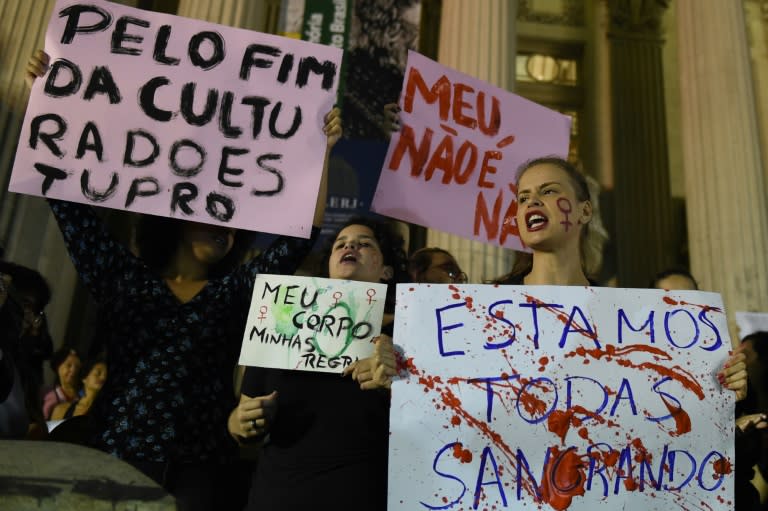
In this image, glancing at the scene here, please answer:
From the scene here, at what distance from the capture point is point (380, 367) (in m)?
2.05

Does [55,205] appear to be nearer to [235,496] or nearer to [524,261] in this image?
[235,496]

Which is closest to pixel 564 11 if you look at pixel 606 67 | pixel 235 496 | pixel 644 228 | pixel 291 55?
pixel 606 67

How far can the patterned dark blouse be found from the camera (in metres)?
2.44

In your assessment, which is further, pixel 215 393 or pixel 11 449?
pixel 215 393

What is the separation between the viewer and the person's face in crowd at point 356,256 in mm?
2902

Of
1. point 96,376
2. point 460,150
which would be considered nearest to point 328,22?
point 96,376

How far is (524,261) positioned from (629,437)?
934 millimetres

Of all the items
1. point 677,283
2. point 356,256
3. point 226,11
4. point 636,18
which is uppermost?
point 636,18

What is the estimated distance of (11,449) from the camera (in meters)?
1.24

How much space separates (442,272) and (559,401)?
1.90 meters

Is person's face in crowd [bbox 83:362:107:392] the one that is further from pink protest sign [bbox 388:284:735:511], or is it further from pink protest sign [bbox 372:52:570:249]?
pink protest sign [bbox 388:284:735:511]

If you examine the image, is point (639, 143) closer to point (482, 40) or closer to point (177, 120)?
point (482, 40)

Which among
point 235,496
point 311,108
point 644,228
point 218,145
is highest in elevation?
point 644,228

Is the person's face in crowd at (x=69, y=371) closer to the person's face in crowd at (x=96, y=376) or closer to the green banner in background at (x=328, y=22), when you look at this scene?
the person's face in crowd at (x=96, y=376)
